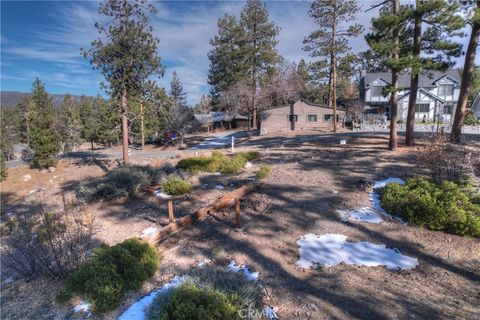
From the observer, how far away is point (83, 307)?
435cm

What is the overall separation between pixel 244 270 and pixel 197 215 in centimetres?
264

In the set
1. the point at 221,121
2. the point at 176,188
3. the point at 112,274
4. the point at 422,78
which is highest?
the point at 422,78

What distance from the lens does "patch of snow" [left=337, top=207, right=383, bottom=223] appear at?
7.06 m

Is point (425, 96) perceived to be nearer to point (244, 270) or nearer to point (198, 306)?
point (244, 270)

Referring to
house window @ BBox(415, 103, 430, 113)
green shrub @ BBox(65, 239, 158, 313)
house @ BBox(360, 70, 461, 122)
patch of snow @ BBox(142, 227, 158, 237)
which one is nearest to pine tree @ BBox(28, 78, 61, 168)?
patch of snow @ BBox(142, 227, 158, 237)

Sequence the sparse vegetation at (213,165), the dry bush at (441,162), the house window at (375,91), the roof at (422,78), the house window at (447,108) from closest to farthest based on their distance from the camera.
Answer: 1. the dry bush at (441,162)
2. the sparse vegetation at (213,165)
3. the house window at (447,108)
4. the roof at (422,78)
5. the house window at (375,91)

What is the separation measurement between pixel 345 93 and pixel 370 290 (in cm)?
4958

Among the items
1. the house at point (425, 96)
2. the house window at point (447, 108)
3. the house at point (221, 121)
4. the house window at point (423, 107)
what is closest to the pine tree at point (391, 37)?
the house at point (425, 96)

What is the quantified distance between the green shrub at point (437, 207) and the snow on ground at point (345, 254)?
1.52m

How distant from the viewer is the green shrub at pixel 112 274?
170 inches

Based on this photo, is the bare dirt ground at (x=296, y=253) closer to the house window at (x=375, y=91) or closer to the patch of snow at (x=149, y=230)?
the patch of snow at (x=149, y=230)

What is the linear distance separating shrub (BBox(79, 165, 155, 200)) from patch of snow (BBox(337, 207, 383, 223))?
690 centimetres

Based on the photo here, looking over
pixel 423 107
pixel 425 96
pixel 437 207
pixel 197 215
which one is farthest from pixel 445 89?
pixel 197 215

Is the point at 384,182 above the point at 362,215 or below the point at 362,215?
above
